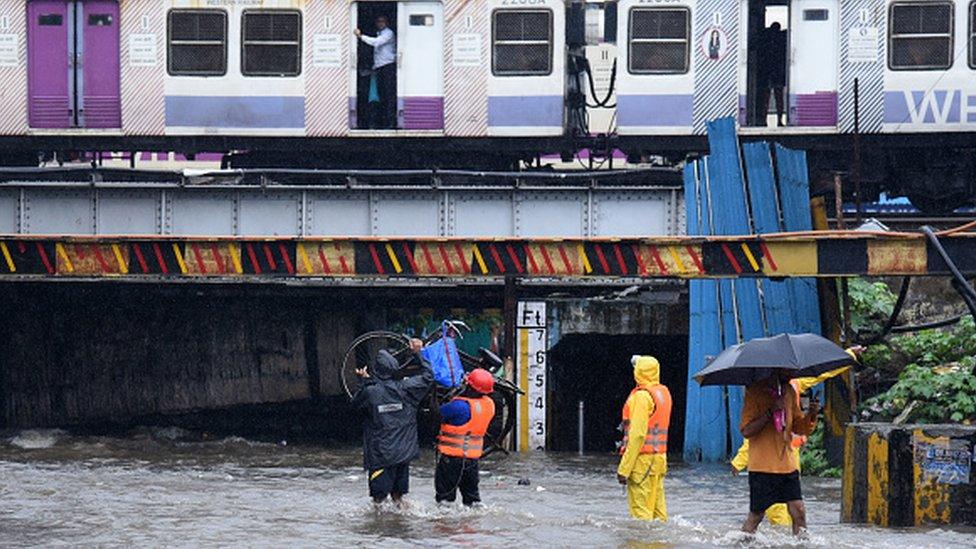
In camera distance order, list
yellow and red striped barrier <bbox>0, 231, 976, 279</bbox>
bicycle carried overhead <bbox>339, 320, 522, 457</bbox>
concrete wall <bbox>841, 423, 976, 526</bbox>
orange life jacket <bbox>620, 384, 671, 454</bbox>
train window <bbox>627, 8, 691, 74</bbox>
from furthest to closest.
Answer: train window <bbox>627, 8, 691, 74</bbox> < yellow and red striped barrier <bbox>0, 231, 976, 279</bbox> < bicycle carried overhead <bbox>339, 320, 522, 457</bbox> < concrete wall <bbox>841, 423, 976, 526</bbox> < orange life jacket <bbox>620, 384, 671, 454</bbox>

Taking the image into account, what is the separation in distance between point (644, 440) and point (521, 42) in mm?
12755

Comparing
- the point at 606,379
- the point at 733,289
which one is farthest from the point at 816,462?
the point at 606,379

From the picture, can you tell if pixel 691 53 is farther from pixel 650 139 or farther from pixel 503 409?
pixel 503 409

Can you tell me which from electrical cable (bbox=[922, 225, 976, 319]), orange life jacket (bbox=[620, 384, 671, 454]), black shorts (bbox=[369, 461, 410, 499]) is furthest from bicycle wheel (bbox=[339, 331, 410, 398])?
orange life jacket (bbox=[620, 384, 671, 454])

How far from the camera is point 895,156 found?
26219 mm

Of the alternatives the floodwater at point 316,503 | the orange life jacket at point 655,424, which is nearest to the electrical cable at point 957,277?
the floodwater at point 316,503

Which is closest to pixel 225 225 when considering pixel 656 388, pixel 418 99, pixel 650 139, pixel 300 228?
pixel 300 228

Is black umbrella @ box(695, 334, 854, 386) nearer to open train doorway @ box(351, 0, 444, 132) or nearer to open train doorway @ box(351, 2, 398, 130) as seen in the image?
open train doorway @ box(351, 0, 444, 132)

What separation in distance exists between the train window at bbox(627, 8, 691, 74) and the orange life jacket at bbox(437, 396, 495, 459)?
11.6m

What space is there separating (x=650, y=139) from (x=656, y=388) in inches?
482

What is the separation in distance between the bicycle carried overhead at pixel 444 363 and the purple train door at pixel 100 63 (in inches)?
195

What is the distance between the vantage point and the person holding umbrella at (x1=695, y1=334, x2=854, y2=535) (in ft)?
41.4

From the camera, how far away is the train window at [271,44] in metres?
25.9

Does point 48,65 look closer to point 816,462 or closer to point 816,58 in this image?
point 816,58
